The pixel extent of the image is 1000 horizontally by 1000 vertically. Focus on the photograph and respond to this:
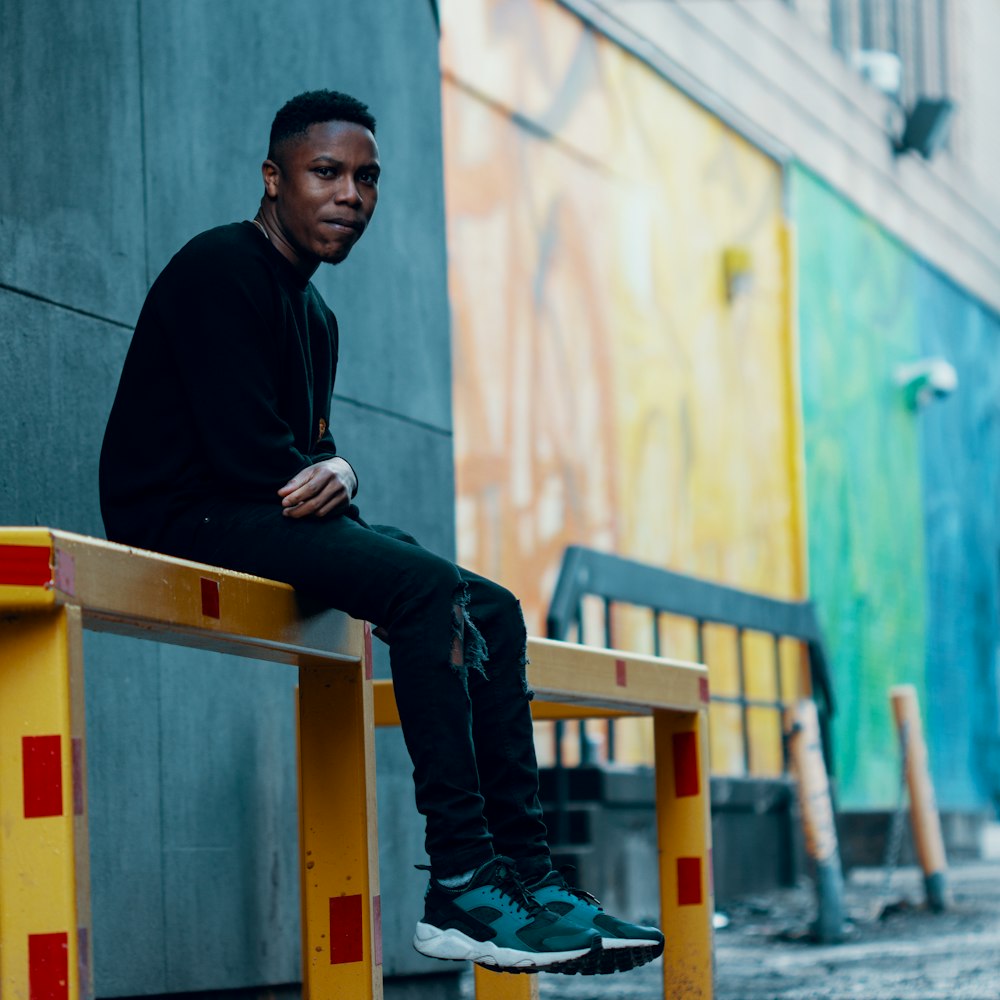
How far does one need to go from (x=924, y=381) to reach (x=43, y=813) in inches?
491

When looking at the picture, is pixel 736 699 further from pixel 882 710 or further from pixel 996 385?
pixel 996 385

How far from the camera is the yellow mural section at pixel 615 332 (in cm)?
837

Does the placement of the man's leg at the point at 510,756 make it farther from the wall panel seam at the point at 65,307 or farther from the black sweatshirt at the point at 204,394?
the wall panel seam at the point at 65,307

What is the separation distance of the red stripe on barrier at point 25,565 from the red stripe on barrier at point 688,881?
2.32 m

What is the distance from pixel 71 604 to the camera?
2361mm

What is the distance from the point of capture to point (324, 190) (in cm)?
329

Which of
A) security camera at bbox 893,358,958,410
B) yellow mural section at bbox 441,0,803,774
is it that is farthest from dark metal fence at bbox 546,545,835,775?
security camera at bbox 893,358,958,410

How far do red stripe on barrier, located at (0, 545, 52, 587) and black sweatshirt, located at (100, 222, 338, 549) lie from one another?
0.75 metres

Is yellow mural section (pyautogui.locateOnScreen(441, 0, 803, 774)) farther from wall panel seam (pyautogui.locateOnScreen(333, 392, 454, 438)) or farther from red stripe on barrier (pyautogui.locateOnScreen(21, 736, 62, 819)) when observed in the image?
red stripe on barrier (pyautogui.locateOnScreen(21, 736, 62, 819))

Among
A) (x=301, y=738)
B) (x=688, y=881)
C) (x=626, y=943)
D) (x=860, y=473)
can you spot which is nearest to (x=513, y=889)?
(x=626, y=943)

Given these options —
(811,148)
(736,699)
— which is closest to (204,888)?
(736,699)

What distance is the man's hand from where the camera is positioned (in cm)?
306

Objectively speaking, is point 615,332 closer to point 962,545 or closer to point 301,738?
point 301,738

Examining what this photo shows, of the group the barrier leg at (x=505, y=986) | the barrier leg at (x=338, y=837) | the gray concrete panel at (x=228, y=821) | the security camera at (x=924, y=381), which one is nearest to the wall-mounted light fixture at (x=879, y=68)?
the security camera at (x=924, y=381)
